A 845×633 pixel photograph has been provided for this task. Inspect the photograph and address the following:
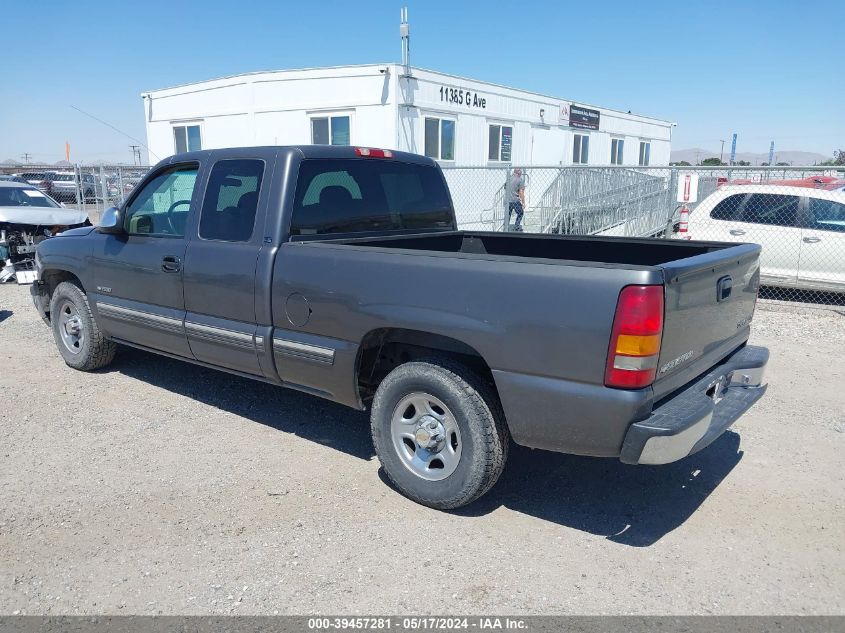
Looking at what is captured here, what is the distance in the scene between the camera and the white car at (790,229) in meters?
8.67

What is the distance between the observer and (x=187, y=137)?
1722cm

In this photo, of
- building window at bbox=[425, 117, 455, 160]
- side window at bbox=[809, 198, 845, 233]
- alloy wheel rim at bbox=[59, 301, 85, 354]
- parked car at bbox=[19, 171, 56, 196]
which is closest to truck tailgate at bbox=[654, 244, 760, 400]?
alloy wheel rim at bbox=[59, 301, 85, 354]

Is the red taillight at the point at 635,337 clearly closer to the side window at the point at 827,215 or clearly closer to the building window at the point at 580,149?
the side window at the point at 827,215

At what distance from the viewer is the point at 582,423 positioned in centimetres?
305

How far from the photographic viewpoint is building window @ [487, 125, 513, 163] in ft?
56.0

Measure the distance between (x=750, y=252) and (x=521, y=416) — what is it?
5.81ft

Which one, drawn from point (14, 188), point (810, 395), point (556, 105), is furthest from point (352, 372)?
point (556, 105)

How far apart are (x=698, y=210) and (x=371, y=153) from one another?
21.8 feet

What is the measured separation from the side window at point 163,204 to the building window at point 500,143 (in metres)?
12.8

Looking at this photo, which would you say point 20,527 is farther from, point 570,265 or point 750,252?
point 750,252

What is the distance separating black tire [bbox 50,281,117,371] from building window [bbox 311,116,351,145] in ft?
30.8

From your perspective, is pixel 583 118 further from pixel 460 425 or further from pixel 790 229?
pixel 460 425

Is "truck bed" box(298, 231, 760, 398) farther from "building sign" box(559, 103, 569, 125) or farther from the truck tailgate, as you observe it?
"building sign" box(559, 103, 569, 125)

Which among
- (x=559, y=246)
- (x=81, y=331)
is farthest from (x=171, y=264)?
(x=559, y=246)
